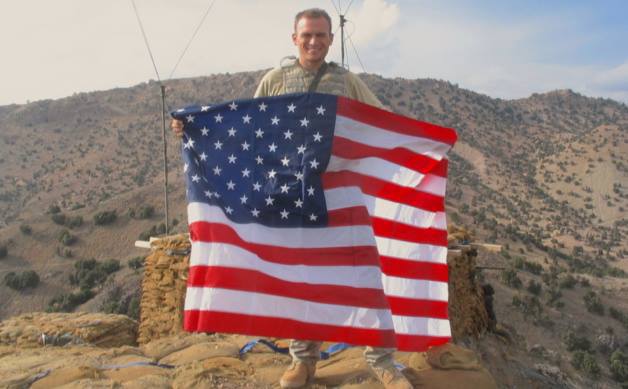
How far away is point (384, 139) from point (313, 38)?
3.35 ft

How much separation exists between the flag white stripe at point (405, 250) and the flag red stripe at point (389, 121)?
922 millimetres

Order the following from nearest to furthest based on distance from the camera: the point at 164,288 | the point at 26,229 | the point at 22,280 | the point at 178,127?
the point at 178,127 < the point at 164,288 < the point at 22,280 < the point at 26,229

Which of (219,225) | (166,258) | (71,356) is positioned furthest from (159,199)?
(219,225)

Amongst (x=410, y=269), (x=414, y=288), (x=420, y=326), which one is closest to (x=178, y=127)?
(x=410, y=269)

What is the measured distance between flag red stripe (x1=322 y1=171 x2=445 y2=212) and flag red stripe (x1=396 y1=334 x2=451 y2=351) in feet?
3.55

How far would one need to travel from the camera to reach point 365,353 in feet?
13.3

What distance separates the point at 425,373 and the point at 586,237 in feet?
117

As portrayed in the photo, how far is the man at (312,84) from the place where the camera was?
393 centimetres

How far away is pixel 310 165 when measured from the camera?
4078 mm

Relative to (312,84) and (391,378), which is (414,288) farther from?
(312,84)

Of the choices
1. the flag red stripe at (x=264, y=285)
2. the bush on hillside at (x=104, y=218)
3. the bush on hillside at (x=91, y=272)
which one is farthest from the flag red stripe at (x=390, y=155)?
the bush on hillside at (x=104, y=218)

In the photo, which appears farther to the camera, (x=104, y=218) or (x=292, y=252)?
(x=104, y=218)

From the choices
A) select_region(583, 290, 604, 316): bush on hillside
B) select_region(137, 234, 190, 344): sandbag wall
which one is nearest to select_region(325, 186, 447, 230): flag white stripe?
select_region(137, 234, 190, 344): sandbag wall

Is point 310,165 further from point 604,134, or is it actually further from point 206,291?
point 604,134
